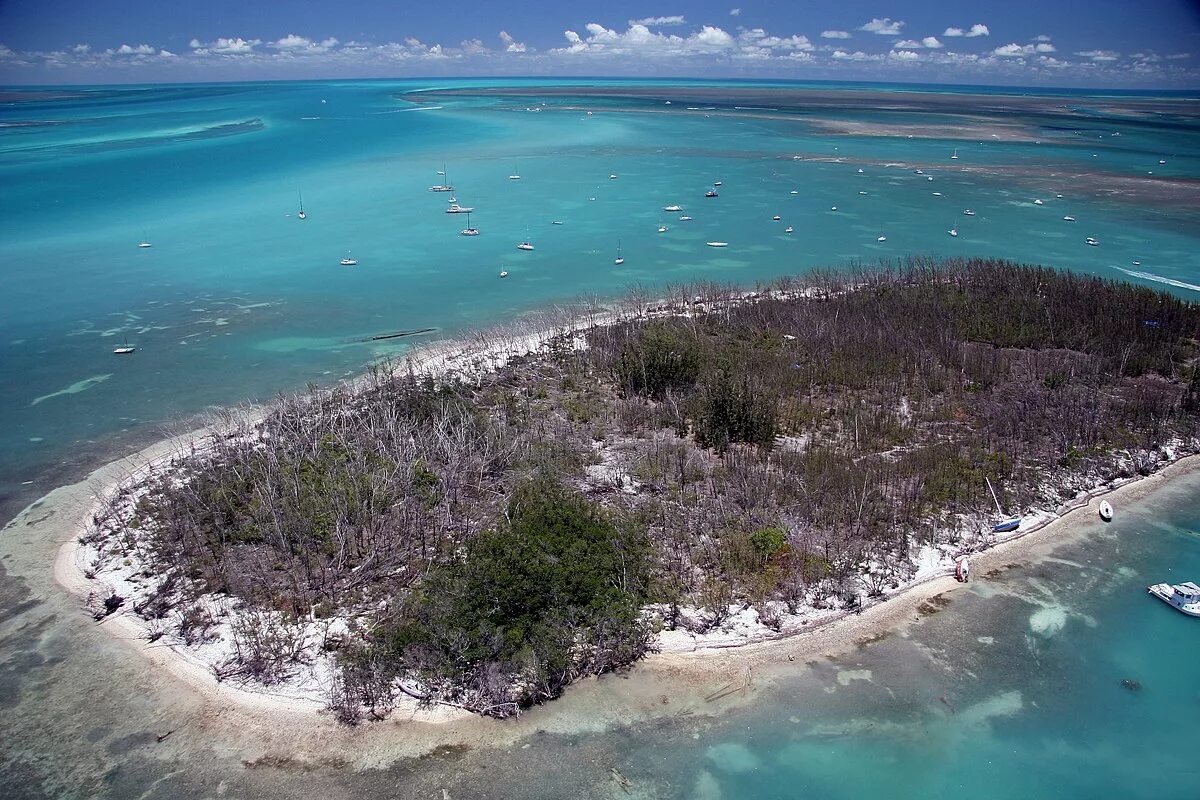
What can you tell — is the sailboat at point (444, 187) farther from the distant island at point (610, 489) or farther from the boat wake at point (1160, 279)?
the boat wake at point (1160, 279)

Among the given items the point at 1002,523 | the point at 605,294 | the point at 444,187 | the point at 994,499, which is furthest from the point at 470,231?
the point at 1002,523

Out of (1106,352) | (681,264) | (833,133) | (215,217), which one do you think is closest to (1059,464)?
(1106,352)

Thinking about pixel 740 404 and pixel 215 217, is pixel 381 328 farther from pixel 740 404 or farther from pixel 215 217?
pixel 215 217

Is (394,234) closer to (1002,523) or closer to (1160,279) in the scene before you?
(1002,523)

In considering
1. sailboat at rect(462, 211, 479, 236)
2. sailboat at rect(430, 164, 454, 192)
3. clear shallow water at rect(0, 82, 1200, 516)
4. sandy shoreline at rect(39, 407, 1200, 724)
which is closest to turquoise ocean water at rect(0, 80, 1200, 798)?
clear shallow water at rect(0, 82, 1200, 516)

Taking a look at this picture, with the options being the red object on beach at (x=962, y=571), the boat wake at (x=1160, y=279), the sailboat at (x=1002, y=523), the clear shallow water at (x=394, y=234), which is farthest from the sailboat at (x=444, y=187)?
the red object on beach at (x=962, y=571)

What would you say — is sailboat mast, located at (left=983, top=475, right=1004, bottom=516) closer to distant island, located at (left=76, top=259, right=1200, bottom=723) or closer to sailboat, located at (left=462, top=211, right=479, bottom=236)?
distant island, located at (left=76, top=259, right=1200, bottom=723)

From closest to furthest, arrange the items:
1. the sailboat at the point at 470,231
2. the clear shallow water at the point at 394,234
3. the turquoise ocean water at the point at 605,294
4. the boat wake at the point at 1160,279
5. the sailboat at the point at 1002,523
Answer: the turquoise ocean water at the point at 605,294 → the sailboat at the point at 1002,523 → the clear shallow water at the point at 394,234 → the boat wake at the point at 1160,279 → the sailboat at the point at 470,231
